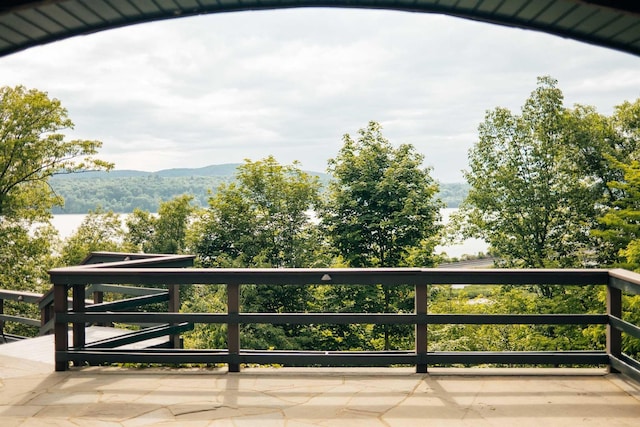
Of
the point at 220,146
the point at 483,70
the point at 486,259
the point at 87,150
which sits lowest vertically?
the point at 486,259

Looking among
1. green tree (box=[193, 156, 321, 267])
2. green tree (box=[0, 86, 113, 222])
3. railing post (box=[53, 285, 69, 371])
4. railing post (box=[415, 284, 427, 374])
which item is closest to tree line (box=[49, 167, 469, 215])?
green tree (box=[0, 86, 113, 222])

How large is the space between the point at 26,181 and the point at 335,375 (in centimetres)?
2854

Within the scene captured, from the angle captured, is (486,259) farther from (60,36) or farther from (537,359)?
(60,36)

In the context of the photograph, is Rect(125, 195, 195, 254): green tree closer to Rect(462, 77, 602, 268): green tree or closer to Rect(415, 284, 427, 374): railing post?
Rect(462, 77, 602, 268): green tree

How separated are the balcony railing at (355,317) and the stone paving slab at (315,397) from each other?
0.43 ft

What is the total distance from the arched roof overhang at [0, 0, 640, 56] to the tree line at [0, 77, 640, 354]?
2041 centimetres

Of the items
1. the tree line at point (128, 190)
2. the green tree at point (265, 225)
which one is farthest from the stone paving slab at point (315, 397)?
the tree line at point (128, 190)

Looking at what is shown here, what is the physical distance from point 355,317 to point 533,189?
23.8 metres

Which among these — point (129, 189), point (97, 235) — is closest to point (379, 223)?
point (97, 235)

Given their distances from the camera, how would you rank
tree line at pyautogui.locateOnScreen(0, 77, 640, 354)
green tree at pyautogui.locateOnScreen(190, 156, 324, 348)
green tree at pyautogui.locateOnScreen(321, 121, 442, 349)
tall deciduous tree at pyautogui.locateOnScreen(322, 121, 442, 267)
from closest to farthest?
green tree at pyautogui.locateOnScreen(321, 121, 442, 349) < tree line at pyautogui.locateOnScreen(0, 77, 640, 354) < tall deciduous tree at pyautogui.locateOnScreen(322, 121, 442, 267) < green tree at pyautogui.locateOnScreen(190, 156, 324, 348)

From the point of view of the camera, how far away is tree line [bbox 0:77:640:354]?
24.2 metres

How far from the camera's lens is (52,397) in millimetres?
4375

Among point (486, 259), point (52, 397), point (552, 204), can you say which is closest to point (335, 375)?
point (52, 397)

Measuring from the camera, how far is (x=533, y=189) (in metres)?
26.5
